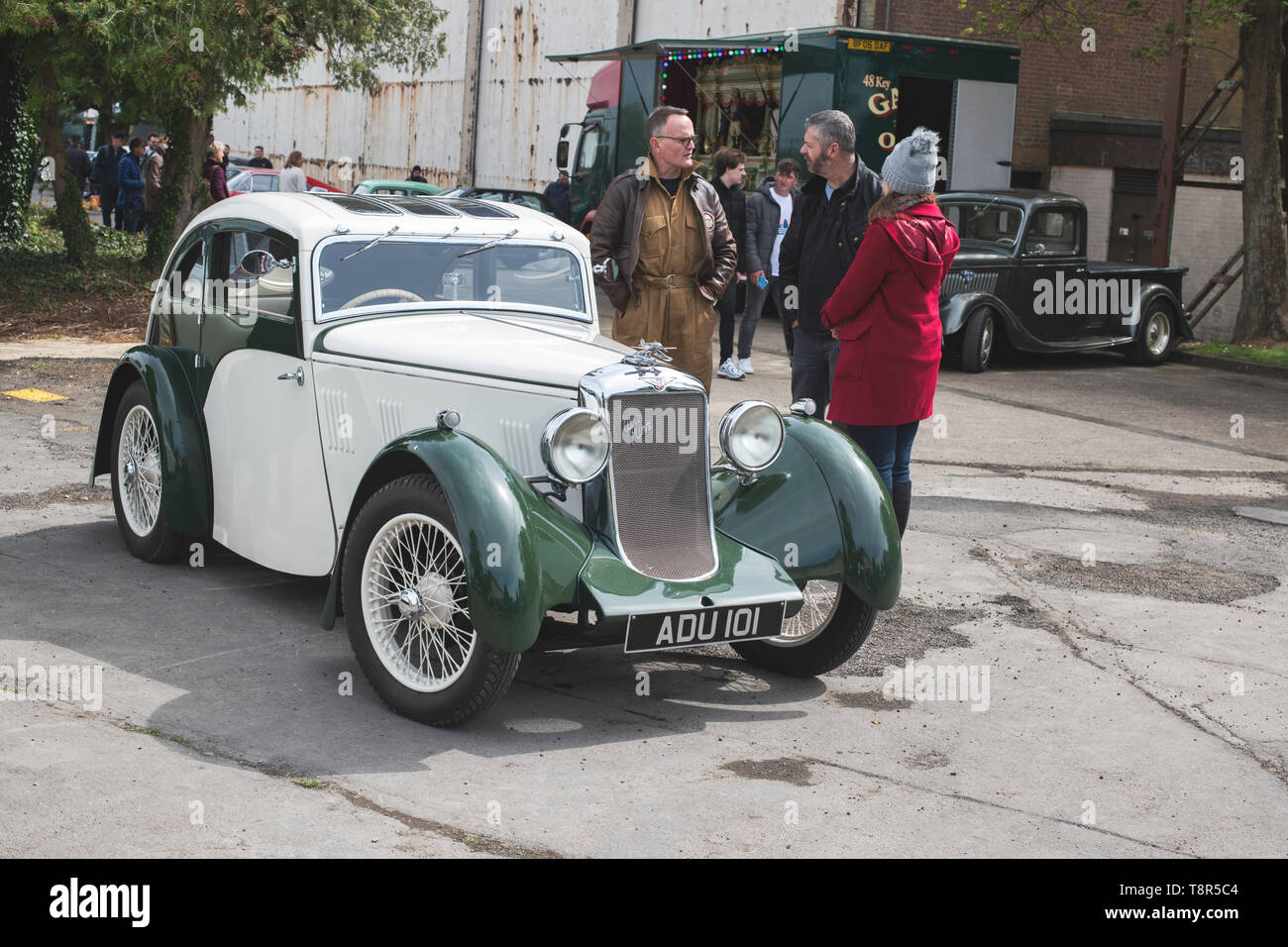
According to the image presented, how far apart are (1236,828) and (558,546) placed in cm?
229

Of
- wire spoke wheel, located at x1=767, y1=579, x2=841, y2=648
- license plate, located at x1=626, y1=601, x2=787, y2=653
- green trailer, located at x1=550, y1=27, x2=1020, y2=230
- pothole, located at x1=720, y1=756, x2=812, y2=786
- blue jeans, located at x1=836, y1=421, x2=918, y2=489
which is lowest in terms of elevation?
pothole, located at x1=720, y1=756, x2=812, y2=786

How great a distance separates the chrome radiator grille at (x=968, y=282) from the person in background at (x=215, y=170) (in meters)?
10.4

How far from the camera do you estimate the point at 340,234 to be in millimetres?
6281

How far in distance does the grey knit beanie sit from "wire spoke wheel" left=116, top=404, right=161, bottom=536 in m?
3.52

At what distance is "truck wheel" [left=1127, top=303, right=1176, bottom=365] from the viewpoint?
17266 mm

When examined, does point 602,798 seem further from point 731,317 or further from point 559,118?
A: point 559,118

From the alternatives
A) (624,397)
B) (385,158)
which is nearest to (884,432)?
(624,397)

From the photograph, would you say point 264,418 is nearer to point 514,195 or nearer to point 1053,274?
point 1053,274

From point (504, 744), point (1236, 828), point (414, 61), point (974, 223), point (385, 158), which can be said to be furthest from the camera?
point (385, 158)

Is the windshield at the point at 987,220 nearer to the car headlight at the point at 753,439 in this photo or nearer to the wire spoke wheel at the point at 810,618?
the wire spoke wheel at the point at 810,618

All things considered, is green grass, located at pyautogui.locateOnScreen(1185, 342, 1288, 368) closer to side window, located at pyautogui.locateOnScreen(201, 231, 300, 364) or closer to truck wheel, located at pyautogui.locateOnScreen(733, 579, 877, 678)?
truck wheel, located at pyautogui.locateOnScreen(733, 579, 877, 678)

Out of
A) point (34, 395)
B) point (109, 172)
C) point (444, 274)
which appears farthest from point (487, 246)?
point (109, 172)

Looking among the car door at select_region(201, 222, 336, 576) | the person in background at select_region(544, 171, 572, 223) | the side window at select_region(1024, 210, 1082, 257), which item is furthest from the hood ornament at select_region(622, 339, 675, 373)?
the person in background at select_region(544, 171, 572, 223)

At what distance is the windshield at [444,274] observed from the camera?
6.26m
